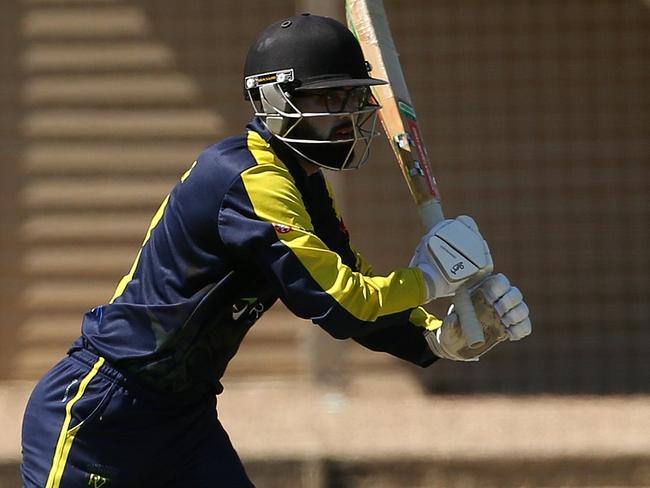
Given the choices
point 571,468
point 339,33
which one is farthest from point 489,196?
point 339,33

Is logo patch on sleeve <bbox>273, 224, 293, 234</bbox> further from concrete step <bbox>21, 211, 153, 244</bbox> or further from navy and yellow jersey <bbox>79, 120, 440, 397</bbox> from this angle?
concrete step <bbox>21, 211, 153, 244</bbox>

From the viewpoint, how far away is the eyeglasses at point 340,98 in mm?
3424

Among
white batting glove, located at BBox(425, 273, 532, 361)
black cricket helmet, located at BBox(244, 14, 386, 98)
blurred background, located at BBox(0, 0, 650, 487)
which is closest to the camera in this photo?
black cricket helmet, located at BBox(244, 14, 386, 98)

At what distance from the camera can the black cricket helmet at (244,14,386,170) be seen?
339 centimetres

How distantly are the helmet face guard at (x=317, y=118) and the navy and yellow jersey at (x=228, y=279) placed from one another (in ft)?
0.19

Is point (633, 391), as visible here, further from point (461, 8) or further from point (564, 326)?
point (461, 8)

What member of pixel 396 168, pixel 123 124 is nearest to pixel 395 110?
pixel 396 168

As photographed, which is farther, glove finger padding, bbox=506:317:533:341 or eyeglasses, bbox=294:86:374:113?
glove finger padding, bbox=506:317:533:341

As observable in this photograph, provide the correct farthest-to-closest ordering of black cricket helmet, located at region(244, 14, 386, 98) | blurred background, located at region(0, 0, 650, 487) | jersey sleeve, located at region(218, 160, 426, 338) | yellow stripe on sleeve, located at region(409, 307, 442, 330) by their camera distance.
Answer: blurred background, located at region(0, 0, 650, 487) < yellow stripe on sleeve, located at region(409, 307, 442, 330) < black cricket helmet, located at region(244, 14, 386, 98) < jersey sleeve, located at region(218, 160, 426, 338)

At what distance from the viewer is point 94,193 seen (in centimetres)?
704

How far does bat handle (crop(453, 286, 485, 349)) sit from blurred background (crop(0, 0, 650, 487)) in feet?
10.9

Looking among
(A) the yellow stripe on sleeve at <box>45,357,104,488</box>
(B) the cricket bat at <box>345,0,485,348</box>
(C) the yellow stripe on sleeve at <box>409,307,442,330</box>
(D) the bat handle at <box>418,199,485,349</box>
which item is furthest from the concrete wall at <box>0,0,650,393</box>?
(A) the yellow stripe on sleeve at <box>45,357,104,488</box>

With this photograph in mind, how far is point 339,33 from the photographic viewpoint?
11.3ft

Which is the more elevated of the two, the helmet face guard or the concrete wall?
the helmet face guard
